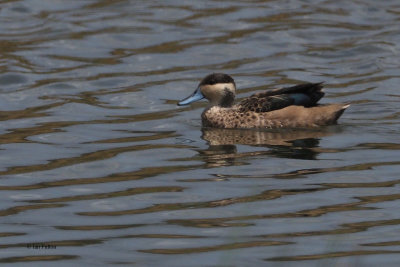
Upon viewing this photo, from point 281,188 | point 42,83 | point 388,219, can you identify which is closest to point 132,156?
point 281,188

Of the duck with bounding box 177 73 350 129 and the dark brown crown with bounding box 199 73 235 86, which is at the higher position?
the dark brown crown with bounding box 199 73 235 86

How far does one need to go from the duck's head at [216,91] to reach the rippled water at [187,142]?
0.31 meters

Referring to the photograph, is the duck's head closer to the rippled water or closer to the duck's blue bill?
the duck's blue bill

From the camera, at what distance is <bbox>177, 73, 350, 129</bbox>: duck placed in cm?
1366

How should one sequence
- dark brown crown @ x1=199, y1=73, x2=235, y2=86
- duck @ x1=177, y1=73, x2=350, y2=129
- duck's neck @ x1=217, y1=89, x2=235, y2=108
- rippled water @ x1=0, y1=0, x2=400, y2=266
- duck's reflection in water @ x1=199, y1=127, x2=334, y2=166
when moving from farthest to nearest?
duck's neck @ x1=217, y1=89, x2=235, y2=108 < dark brown crown @ x1=199, y1=73, x2=235, y2=86 < duck @ x1=177, y1=73, x2=350, y2=129 < duck's reflection in water @ x1=199, y1=127, x2=334, y2=166 < rippled water @ x1=0, y1=0, x2=400, y2=266

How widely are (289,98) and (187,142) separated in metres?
1.51

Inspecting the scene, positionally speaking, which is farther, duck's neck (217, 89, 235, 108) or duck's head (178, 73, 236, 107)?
duck's neck (217, 89, 235, 108)

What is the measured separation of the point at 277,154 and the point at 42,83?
5.51 meters

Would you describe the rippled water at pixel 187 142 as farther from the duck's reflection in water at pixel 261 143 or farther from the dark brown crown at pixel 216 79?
the dark brown crown at pixel 216 79

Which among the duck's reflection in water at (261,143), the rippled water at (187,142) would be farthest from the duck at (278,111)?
the rippled water at (187,142)

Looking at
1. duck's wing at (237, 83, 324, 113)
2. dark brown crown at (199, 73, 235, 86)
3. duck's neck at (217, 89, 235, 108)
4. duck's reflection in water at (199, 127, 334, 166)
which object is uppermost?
dark brown crown at (199, 73, 235, 86)

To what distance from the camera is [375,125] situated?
13578 millimetres

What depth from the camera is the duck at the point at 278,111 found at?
13656mm

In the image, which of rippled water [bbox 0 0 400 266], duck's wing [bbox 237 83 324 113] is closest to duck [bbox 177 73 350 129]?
duck's wing [bbox 237 83 324 113]
